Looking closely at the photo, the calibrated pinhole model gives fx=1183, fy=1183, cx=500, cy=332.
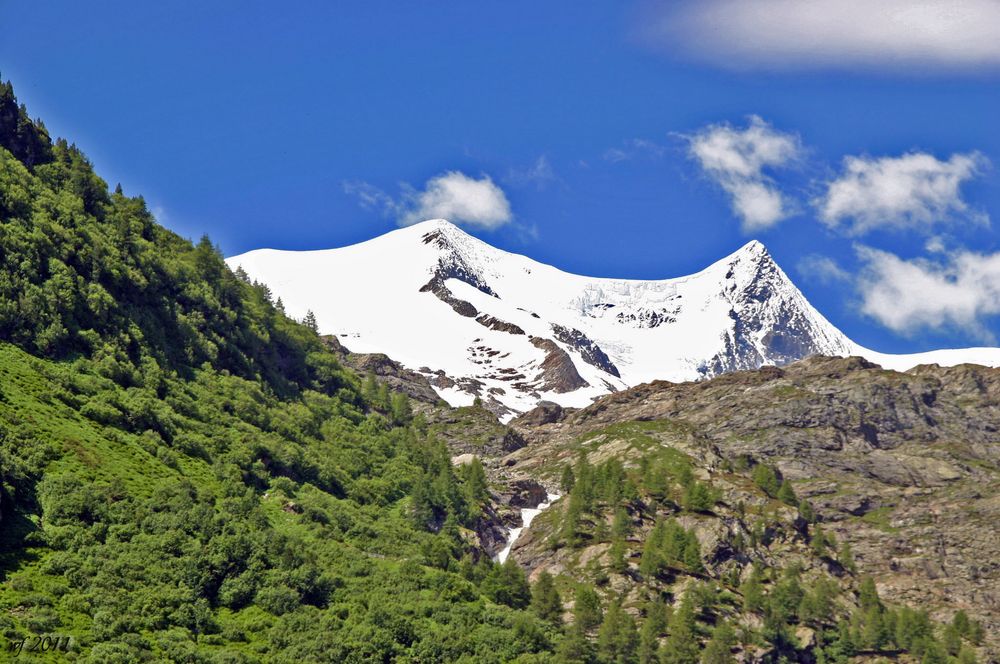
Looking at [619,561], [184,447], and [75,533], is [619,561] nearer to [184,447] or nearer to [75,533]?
[184,447]

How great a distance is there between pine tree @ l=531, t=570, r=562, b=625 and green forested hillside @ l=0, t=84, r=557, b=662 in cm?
317

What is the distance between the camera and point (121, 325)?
160 m

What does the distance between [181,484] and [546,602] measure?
2009 inches

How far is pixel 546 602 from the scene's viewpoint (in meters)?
154

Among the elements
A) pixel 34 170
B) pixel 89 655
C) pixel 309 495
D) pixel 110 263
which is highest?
pixel 34 170

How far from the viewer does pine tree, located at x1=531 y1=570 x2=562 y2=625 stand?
152 m

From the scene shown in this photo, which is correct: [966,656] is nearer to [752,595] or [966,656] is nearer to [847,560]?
[847,560]

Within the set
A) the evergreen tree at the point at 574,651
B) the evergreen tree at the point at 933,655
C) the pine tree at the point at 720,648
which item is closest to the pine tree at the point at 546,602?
the evergreen tree at the point at 574,651

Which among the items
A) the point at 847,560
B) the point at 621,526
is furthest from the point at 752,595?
the point at 847,560

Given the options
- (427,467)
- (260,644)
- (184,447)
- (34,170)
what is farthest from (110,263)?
(260,644)

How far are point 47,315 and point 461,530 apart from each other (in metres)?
66.4

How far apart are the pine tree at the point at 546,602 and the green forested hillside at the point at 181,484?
3.17m

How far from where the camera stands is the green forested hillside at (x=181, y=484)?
109 metres

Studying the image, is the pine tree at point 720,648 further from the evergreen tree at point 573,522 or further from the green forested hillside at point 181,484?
the evergreen tree at point 573,522
